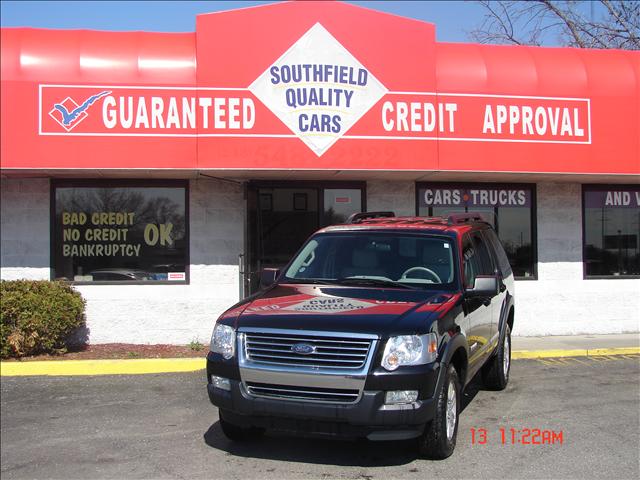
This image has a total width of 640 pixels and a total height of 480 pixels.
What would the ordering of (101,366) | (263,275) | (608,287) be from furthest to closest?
(608,287)
(101,366)
(263,275)

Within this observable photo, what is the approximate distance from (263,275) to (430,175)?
4884 millimetres

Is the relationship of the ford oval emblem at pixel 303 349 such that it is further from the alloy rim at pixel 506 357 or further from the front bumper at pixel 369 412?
the alloy rim at pixel 506 357

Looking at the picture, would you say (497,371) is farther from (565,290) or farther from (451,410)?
(565,290)

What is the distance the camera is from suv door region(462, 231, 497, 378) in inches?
212

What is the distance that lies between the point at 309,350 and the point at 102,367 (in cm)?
467

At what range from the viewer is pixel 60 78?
8.84 metres

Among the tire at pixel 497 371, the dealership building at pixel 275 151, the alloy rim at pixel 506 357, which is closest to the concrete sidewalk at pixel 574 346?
the dealership building at pixel 275 151

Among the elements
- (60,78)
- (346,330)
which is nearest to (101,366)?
(60,78)

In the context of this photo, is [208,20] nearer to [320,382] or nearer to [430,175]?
[430,175]

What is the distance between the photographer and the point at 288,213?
1022cm

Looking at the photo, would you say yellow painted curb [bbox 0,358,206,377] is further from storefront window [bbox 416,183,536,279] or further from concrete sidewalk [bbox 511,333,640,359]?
storefront window [bbox 416,183,536,279]

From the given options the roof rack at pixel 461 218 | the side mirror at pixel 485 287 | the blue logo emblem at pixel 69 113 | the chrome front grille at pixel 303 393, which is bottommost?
the chrome front grille at pixel 303 393

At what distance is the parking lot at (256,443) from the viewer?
4598 millimetres

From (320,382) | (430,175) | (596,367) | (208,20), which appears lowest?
(596,367)
